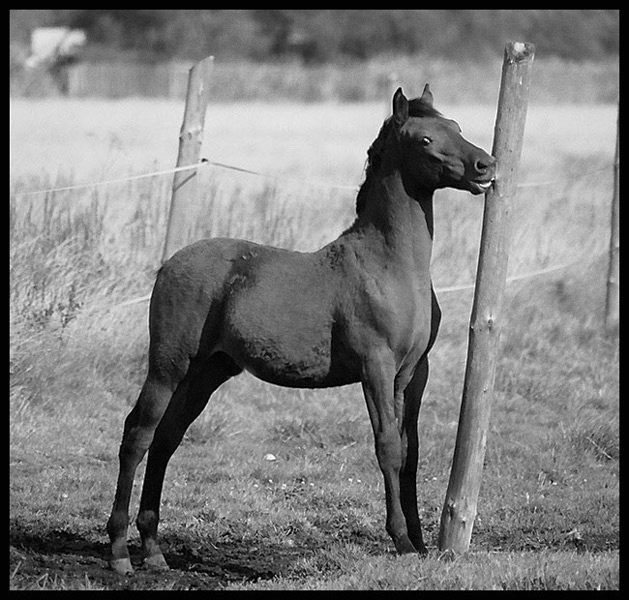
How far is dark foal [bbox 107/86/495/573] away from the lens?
16.5 ft

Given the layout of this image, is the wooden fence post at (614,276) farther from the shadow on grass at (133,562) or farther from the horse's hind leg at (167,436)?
the horse's hind leg at (167,436)

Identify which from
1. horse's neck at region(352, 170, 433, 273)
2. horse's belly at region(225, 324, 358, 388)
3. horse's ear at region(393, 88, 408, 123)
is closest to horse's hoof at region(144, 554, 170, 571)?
horse's belly at region(225, 324, 358, 388)

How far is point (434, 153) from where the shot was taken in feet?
16.4

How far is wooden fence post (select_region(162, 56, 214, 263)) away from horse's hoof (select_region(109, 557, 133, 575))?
9.95ft

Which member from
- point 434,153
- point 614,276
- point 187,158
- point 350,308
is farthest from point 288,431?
point 614,276

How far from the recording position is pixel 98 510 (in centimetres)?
639

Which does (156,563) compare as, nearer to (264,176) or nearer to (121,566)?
(121,566)

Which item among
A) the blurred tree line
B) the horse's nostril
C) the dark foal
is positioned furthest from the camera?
the blurred tree line

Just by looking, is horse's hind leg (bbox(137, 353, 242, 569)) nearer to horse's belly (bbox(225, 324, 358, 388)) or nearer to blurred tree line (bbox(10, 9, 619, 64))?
horse's belly (bbox(225, 324, 358, 388))

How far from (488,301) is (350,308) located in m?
0.76

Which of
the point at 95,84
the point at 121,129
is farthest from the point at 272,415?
the point at 95,84

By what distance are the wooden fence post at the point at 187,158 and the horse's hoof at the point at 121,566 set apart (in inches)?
119

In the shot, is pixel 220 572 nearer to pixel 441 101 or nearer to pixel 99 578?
pixel 99 578

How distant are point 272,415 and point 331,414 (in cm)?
42
